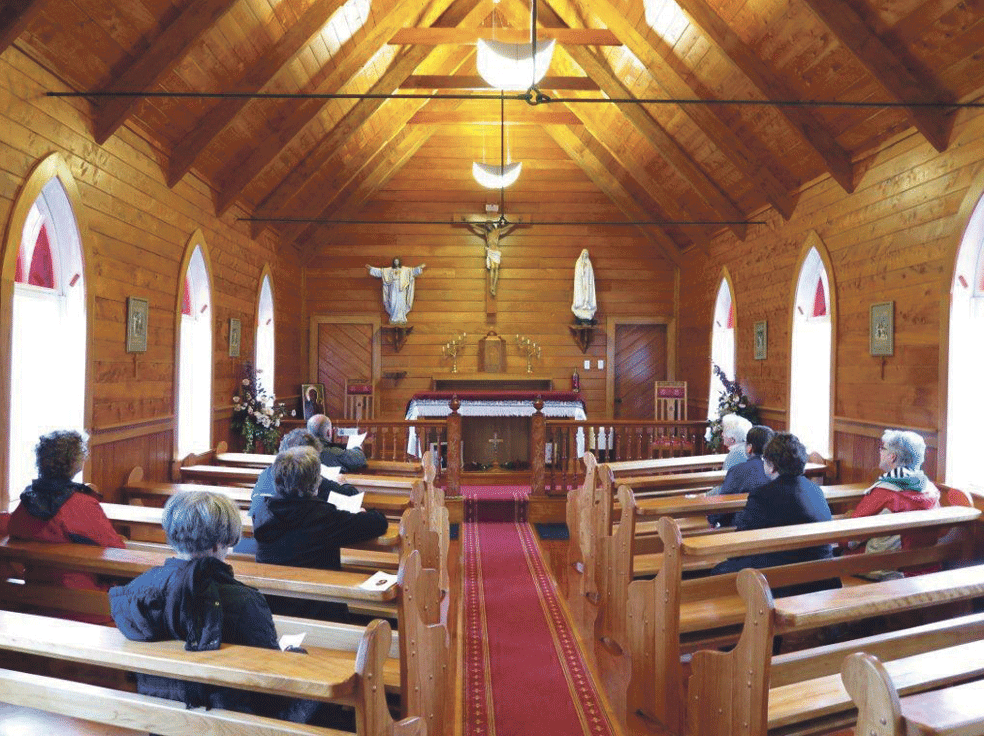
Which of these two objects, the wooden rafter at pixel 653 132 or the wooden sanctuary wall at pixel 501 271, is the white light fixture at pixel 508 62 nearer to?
the wooden rafter at pixel 653 132

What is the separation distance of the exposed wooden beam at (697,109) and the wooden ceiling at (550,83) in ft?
0.06

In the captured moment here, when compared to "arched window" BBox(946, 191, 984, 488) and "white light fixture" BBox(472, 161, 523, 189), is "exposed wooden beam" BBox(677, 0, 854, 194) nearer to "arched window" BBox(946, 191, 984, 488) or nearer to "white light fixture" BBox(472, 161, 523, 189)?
"arched window" BBox(946, 191, 984, 488)

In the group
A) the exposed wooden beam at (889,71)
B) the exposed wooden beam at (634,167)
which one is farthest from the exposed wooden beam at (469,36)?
the exposed wooden beam at (889,71)

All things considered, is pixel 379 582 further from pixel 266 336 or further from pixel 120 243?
pixel 266 336

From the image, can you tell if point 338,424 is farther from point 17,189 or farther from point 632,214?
point 632,214

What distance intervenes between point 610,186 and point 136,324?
295 inches

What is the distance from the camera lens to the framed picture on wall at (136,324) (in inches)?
221

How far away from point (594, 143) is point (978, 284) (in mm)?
6241

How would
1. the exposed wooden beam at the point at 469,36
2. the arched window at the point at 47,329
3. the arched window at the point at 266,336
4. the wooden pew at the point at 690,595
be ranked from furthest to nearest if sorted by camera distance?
1. the arched window at the point at 266,336
2. the exposed wooden beam at the point at 469,36
3. the arched window at the point at 47,329
4. the wooden pew at the point at 690,595

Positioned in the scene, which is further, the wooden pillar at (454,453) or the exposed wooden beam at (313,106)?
the wooden pillar at (454,453)

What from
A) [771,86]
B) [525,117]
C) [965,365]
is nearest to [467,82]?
[525,117]

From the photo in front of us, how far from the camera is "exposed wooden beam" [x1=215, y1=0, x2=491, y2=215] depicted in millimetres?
6977

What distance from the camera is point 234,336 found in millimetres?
8148

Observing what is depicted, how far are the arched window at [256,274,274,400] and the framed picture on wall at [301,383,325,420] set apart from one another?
0.60 meters
